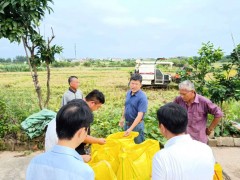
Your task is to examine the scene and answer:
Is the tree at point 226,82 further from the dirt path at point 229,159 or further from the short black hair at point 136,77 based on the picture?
the short black hair at point 136,77

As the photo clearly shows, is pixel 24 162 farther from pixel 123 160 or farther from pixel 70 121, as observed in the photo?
pixel 70 121

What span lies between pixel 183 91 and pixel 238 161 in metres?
2.39

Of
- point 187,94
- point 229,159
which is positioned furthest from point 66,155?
point 229,159

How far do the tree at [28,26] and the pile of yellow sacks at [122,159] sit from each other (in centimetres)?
331

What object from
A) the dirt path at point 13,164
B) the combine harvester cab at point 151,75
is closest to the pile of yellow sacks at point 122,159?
the dirt path at point 13,164

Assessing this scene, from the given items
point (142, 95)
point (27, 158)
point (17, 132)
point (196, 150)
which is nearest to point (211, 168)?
point (196, 150)

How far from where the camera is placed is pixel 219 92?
17.2 feet

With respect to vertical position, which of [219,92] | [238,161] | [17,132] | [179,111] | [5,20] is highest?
[5,20]

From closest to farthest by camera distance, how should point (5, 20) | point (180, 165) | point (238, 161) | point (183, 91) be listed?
point (180, 165) → point (183, 91) → point (238, 161) → point (5, 20)

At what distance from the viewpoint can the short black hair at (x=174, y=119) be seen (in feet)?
5.54

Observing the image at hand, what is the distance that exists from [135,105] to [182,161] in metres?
2.38

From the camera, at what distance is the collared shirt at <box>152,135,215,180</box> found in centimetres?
154

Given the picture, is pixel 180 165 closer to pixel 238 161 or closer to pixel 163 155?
pixel 163 155

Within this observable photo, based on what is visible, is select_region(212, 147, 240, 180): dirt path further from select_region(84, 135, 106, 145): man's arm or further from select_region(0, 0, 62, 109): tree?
select_region(0, 0, 62, 109): tree
